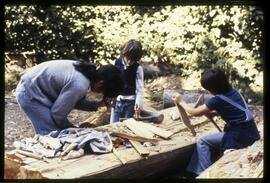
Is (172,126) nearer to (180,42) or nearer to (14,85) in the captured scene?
(180,42)

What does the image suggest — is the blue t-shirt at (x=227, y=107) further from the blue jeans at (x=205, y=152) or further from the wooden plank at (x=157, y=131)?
the wooden plank at (x=157, y=131)

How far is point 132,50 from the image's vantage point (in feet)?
14.1

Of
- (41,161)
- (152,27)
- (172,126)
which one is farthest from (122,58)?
(41,161)

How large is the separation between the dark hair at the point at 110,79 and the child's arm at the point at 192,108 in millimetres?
511

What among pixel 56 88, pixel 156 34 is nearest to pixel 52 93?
pixel 56 88

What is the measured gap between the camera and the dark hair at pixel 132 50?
4.30m

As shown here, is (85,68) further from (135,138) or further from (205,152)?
(205,152)

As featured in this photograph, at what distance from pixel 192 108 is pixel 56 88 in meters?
1.24

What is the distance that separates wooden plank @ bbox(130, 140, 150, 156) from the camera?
420 cm

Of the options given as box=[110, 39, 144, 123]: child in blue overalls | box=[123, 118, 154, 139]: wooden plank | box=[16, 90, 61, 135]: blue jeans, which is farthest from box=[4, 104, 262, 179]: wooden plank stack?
box=[16, 90, 61, 135]: blue jeans

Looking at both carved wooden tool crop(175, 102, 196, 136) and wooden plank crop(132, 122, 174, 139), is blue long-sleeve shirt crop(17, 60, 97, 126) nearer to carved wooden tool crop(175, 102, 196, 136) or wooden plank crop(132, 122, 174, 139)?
wooden plank crop(132, 122, 174, 139)

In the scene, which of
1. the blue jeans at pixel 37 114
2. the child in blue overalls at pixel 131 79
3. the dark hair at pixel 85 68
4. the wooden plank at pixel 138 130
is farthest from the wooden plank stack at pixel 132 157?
the dark hair at pixel 85 68

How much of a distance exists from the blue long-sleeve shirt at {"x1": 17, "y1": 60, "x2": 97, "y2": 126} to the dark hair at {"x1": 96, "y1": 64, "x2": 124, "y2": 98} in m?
0.17

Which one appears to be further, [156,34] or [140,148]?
[156,34]
